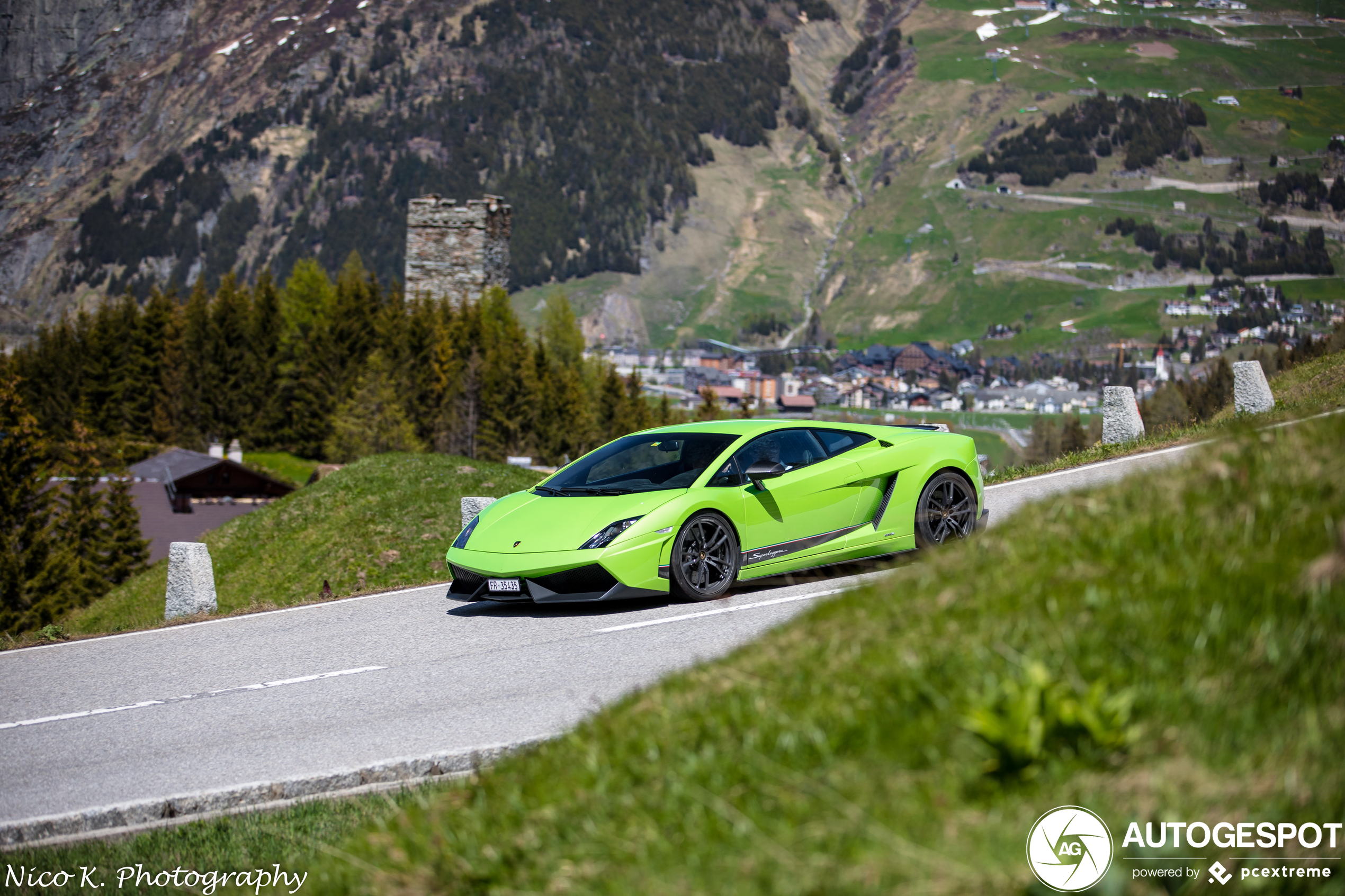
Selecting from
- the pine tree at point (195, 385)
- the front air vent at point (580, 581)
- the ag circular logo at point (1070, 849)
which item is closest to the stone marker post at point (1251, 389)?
the front air vent at point (580, 581)

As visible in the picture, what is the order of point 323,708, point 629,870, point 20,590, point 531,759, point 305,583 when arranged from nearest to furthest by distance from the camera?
1. point 629,870
2. point 531,759
3. point 323,708
4. point 305,583
5. point 20,590

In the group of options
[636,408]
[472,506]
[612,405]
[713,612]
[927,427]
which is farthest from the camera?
[636,408]

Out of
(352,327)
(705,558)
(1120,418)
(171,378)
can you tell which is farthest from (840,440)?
(171,378)

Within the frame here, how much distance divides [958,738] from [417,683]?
5126 millimetres

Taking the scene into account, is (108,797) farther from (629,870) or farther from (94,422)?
(94,422)

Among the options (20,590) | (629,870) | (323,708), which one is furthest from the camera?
(20,590)

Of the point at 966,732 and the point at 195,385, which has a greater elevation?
the point at 195,385

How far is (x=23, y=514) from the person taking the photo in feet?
136

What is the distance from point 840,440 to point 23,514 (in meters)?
40.7

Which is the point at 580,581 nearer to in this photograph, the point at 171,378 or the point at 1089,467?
the point at 1089,467

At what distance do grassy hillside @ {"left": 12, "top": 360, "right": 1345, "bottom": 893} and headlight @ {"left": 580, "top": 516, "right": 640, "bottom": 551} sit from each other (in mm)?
4306

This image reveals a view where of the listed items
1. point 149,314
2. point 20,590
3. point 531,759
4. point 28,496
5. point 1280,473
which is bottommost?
point 20,590

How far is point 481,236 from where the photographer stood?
77.5 m

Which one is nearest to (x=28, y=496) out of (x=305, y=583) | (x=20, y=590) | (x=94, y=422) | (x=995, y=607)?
(x=20, y=590)
